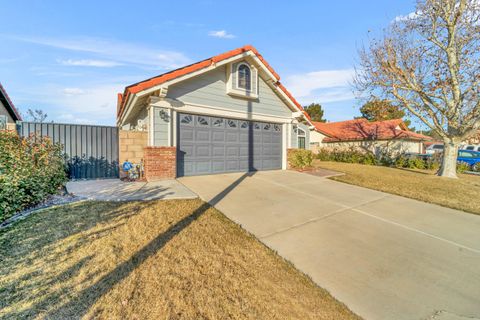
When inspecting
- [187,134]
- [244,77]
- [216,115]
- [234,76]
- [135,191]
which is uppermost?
[244,77]

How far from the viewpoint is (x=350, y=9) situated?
8.77 m

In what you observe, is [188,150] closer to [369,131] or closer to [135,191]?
[135,191]

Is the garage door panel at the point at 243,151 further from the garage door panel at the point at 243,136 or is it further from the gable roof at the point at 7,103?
the gable roof at the point at 7,103

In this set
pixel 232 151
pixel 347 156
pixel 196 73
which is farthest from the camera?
pixel 347 156

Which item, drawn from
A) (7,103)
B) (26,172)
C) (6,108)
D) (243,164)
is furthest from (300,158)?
(6,108)

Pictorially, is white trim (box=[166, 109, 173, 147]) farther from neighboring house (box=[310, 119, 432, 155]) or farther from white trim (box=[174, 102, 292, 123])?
neighboring house (box=[310, 119, 432, 155])

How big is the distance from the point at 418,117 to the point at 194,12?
1328 cm

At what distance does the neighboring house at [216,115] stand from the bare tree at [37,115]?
27957 mm

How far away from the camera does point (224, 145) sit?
874 centimetres

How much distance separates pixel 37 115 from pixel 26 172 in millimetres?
33907

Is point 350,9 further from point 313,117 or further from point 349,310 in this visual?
point 313,117

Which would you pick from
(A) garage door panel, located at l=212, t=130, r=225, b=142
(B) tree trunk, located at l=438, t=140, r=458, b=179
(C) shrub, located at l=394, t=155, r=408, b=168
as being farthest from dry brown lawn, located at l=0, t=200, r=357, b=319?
(C) shrub, located at l=394, t=155, r=408, b=168

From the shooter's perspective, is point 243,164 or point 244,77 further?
point 243,164

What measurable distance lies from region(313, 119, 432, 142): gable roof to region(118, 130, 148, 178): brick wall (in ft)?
66.6
